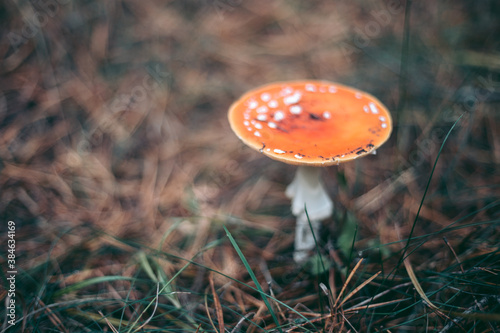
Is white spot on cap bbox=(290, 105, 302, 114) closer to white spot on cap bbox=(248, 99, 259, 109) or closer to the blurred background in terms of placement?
white spot on cap bbox=(248, 99, 259, 109)

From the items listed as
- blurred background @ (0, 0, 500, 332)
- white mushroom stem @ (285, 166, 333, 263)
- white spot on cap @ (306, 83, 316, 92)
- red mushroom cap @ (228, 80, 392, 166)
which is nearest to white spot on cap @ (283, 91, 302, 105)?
red mushroom cap @ (228, 80, 392, 166)

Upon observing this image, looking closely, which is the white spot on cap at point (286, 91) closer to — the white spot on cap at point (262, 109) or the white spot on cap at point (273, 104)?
the white spot on cap at point (273, 104)

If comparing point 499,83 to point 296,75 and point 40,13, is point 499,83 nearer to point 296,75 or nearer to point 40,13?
point 296,75

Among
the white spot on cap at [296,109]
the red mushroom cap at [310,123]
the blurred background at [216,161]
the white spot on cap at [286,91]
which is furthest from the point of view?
the white spot on cap at [286,91]

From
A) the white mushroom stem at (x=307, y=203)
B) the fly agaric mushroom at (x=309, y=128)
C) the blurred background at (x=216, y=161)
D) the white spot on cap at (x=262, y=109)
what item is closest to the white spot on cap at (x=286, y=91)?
the fly agaric mushroom at (x=309, y=128)

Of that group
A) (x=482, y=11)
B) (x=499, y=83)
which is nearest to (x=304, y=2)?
(x=482, y=11)
